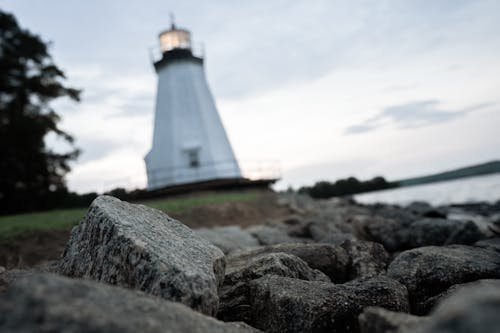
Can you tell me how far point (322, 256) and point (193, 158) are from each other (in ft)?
69.5

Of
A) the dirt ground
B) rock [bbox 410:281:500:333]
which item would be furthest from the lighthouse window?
rock [bbox 410:281:500:333]

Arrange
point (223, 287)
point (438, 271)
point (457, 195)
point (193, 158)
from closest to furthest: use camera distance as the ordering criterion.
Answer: point (223, 287)
point (438, 271)
point (193, 158)
point (457, 195)

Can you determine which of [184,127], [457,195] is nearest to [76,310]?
[184,127]

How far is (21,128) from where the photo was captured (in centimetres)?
1894

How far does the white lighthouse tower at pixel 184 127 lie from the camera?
992 inches

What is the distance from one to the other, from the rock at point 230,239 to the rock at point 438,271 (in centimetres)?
340

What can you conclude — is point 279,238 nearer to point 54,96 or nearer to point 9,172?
point 9,172

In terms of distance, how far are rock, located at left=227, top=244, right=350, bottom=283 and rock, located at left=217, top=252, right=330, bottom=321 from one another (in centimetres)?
53

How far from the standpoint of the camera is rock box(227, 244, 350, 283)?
468 cm

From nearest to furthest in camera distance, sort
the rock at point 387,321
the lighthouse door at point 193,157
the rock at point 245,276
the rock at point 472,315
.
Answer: the rock at point 472,315 → the rock at point 387,321 → the rock at point 245,276 → the lighthouse door at point 193,157

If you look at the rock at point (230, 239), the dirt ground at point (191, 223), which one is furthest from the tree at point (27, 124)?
the rock at point (230, 239)

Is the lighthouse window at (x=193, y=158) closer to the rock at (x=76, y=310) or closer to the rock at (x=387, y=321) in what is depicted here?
the rock at (x=387, y=321)

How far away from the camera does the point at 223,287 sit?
11.9 feet

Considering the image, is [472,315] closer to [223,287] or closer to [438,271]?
[223,287]
